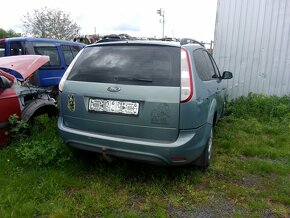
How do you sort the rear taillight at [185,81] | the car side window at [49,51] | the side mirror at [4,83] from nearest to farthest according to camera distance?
the rear taillight at [185,81]
the side mirror at [4,83]
the car side window at [49,51]

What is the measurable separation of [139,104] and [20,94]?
7.53 ft

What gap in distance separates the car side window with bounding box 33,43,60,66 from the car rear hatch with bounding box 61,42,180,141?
548 centimetres

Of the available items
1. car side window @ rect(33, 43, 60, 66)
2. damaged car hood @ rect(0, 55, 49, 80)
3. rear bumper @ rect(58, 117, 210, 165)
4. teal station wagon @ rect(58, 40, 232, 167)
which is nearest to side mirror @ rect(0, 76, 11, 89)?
damaged car hood @ rect(0, 55, 49, 80)

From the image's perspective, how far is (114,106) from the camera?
121 inches

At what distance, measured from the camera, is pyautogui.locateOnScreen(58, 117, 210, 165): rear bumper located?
2.94 meters

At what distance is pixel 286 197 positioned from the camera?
127 inches

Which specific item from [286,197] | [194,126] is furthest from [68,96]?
[286,197]

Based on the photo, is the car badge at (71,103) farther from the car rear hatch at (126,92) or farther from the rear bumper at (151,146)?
the rear bumper at (151,146)

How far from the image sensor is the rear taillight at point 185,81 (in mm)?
2921

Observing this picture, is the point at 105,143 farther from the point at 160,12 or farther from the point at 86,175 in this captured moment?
A: the point at 160,12

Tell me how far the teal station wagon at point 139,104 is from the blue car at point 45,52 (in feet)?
16.8

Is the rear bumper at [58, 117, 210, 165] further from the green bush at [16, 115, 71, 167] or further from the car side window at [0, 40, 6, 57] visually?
the car side window at [0, 40, 6, 57]

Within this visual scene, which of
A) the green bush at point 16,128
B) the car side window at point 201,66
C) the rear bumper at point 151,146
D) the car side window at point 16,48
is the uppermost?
the car side window at point 201,66

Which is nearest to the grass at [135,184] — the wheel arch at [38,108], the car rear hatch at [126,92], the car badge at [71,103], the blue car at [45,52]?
the wheel arch at [38,108]
